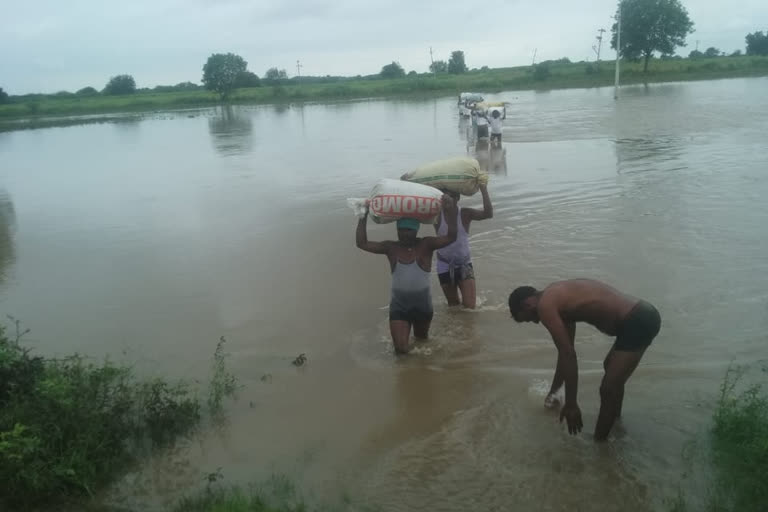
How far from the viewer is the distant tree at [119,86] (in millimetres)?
87875

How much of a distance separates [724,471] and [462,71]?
87.2 meters

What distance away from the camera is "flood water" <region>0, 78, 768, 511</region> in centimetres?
377

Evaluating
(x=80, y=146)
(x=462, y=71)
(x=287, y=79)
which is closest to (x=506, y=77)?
(x=462, y=71)

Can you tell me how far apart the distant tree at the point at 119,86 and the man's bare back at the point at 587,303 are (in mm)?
94791

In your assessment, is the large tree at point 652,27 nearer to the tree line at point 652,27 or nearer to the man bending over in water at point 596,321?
the tree line at point 652,27

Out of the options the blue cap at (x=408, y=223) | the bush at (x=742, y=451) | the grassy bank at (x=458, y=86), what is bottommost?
the bush at (x=742, y=451)

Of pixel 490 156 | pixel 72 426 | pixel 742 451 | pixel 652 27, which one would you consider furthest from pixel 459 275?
pixel 652 27

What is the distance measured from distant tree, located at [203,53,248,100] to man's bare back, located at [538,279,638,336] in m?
66.6

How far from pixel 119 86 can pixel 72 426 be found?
9431 cm

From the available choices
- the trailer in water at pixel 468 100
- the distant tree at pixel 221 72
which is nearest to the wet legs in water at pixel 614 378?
the trailer in water at pixel 468 100

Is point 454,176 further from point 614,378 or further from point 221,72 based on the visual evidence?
point 221,72

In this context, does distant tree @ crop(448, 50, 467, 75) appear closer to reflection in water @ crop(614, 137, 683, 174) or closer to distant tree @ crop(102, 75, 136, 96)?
distant tree @ crop(102, 75, 136, 96)

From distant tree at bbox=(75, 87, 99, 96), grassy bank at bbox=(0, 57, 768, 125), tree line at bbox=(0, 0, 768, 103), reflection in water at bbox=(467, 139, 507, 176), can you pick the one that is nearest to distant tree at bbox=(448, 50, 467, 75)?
tree line at bbox=(0, 0, 768, 103)

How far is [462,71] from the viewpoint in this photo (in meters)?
86.0
